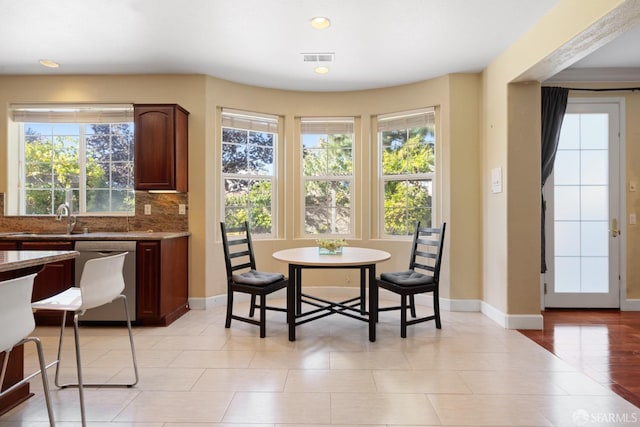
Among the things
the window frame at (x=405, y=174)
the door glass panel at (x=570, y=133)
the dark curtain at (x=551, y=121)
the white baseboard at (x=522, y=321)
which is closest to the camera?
the white baseboard at (x=522, y=321)


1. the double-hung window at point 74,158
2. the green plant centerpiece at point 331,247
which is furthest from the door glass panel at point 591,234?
the double-hung window at point 74,158

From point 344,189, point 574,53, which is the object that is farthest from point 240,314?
point 574,53

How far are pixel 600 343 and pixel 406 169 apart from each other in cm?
262

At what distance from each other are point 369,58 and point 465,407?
3.22m

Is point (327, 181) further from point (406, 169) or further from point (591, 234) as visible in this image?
point (591, 234)

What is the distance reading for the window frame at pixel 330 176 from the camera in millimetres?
4785

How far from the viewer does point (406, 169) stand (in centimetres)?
459

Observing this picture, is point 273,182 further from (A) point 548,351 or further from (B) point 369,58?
(A) point 548,351

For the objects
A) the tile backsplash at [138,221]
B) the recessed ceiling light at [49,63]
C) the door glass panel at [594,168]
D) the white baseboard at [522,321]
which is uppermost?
the recessed ceiling light at [49,63]

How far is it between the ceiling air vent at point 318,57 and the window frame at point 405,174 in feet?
4.05

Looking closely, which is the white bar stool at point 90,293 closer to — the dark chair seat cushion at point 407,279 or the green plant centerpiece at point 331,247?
the green plant centerpiece at point 331,247

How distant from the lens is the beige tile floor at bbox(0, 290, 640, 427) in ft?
6.48

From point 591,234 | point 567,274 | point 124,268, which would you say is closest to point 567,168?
point 591,234

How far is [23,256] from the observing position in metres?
1.91
